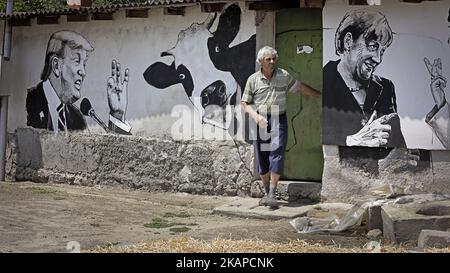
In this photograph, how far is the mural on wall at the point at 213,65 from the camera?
8.29 m

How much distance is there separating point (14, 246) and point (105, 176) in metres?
3.87

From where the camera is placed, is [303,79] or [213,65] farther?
[213,65]

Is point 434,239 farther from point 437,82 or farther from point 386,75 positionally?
point 386,75

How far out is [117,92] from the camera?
926 cm

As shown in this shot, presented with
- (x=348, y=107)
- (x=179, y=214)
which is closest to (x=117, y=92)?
(x=179, y=214)

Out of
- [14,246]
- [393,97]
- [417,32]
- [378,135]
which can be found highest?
[417,32]

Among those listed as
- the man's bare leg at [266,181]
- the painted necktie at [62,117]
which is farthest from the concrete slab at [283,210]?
the painted necktie at [62,117]

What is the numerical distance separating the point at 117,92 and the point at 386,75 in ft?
14.0

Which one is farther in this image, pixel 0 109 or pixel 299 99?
pixel 0 109

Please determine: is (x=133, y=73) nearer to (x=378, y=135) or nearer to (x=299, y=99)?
(x=299, y=99)

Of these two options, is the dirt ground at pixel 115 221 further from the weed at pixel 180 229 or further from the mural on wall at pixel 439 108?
the mural on wall at pixel 439 108

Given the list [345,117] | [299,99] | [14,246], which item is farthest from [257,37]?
[14,246]
